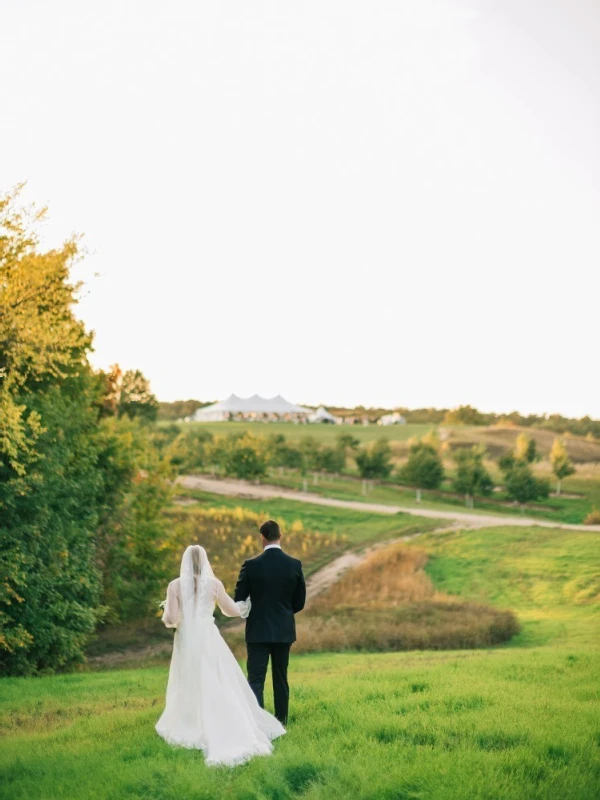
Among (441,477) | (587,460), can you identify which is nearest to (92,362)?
(587,460)

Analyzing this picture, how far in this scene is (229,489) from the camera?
56.2 m

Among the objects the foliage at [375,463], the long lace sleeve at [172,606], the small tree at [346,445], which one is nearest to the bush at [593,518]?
the foliage at [375,463]

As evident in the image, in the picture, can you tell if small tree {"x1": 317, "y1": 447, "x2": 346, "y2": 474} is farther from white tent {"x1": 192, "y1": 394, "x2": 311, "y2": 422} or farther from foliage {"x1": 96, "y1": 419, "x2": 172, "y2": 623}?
white tent {"x1": 192, "y1": 394, "x2": 311, "y2": 422}

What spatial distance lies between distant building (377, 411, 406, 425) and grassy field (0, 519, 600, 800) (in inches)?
2090

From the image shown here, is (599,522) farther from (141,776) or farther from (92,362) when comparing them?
(141,776)

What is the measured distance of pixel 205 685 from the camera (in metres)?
7.43

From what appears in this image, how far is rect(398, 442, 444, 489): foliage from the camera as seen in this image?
51.1 m

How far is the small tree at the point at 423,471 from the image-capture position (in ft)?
168

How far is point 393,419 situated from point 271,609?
197ft

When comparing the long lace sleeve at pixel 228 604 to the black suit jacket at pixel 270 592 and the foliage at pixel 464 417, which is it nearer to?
the black suit jacket at pixel 270 592

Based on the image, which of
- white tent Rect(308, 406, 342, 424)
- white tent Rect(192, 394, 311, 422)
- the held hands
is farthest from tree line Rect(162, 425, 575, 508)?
the held hands

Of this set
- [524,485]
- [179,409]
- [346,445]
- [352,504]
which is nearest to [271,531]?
[524,485]

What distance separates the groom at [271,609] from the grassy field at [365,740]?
0.60 meters

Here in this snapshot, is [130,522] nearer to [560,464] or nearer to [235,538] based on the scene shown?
[235,538]
